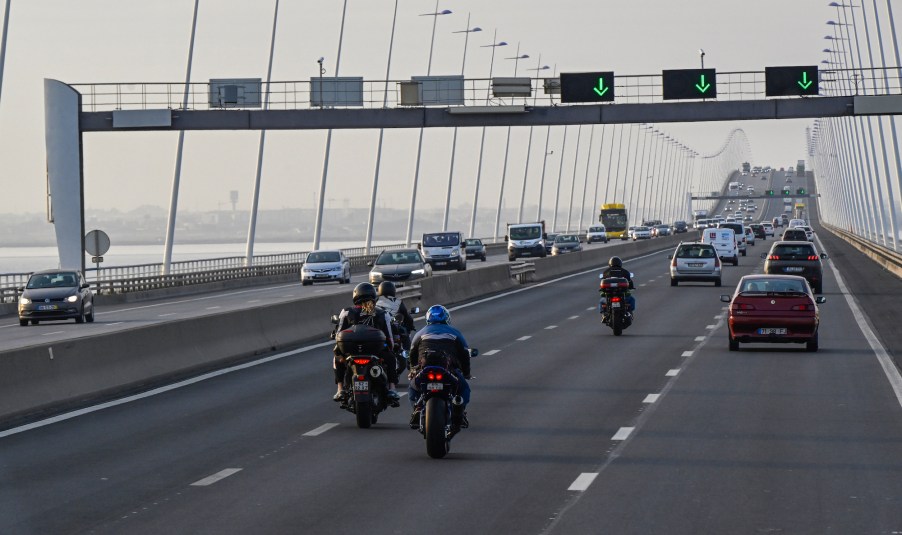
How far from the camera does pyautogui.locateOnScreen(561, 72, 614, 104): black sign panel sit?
5688 centimetres

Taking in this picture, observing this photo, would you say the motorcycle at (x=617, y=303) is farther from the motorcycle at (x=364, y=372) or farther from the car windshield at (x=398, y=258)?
the car windshield at (x=398, y=258)

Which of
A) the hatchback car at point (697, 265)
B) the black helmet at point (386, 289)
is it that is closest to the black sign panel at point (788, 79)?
the hatchback car at point (697, 265)

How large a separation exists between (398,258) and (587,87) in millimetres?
9460

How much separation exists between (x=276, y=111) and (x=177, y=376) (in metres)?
34.4

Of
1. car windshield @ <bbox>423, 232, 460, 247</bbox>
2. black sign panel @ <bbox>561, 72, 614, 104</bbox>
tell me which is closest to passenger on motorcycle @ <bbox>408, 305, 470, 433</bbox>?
black sign panel @ <bbox>561, 72, 614, 104</bbox>

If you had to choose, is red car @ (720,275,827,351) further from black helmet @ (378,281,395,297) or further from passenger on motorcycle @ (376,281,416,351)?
black helmet @ (378,281,395,297)

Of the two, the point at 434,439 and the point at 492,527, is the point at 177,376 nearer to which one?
the point at 434,439

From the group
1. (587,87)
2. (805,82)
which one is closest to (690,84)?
(587,87)

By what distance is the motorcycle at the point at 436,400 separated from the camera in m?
13.7

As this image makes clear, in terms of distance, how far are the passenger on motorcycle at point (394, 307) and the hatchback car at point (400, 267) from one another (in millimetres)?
34885

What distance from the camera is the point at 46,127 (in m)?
54.1

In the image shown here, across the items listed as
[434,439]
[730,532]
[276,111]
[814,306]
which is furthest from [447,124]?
[730,532]

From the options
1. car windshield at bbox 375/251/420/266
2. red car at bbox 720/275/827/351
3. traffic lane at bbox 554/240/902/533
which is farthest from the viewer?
car windshield at bbox 375/251/420/266

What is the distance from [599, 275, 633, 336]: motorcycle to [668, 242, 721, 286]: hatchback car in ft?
73.8
